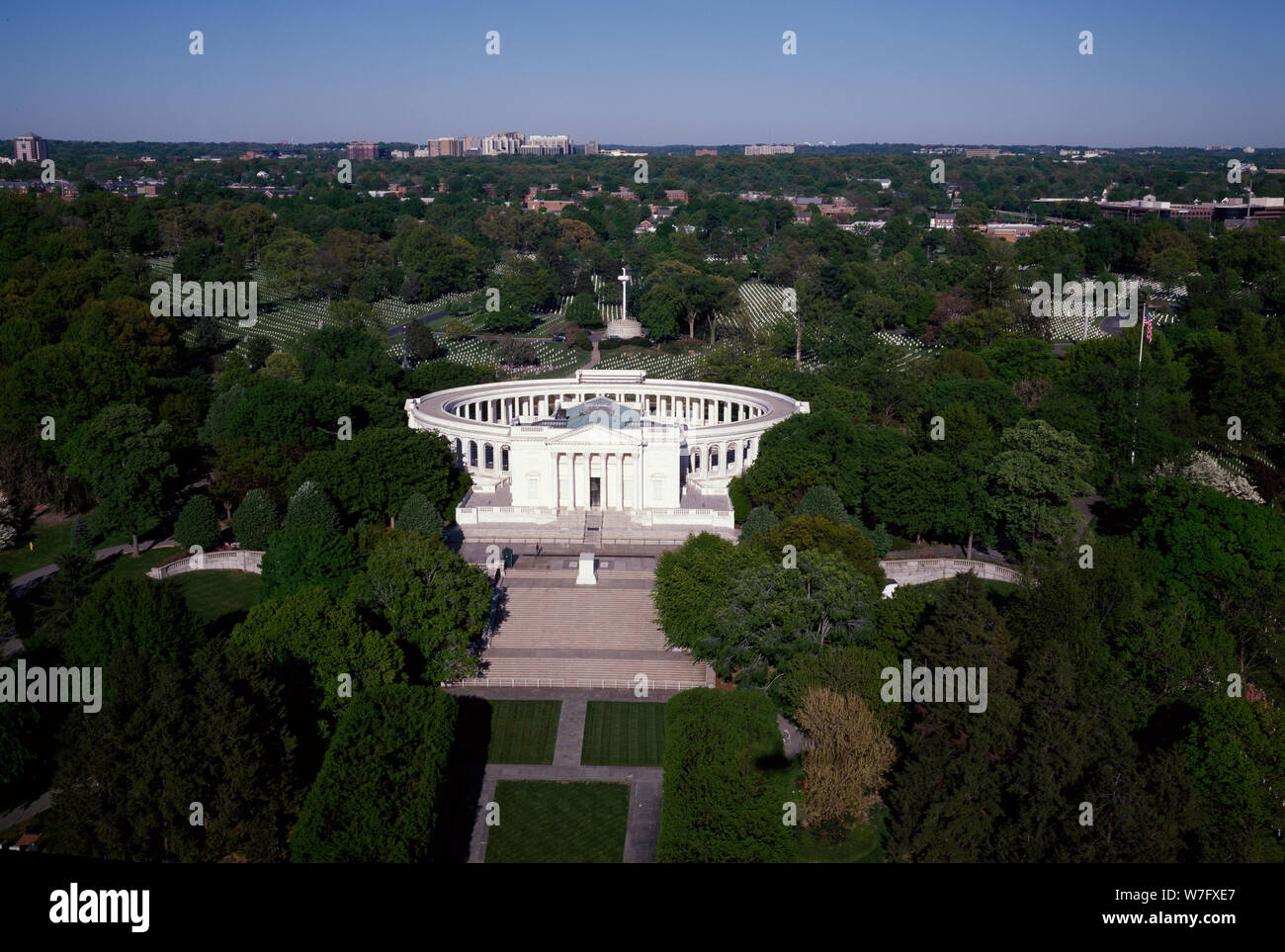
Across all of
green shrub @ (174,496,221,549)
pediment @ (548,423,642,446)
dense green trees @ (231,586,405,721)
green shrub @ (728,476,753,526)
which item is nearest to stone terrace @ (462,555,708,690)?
dense green trees @ (231,586,405,721)

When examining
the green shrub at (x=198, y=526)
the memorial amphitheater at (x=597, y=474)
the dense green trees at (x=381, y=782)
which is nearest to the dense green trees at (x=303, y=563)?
the dense green trees at (x=381, y=782)

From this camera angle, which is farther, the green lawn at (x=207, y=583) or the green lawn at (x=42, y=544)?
the green lawn at (x=42, y=544)

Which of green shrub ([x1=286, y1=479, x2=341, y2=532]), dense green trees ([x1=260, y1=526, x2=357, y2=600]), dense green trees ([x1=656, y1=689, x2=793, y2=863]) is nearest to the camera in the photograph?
dense green trees ([x1=656, y1=689, x2=793, y2=863])

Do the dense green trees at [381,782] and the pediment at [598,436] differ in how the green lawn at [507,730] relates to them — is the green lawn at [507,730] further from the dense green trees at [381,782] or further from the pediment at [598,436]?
the pediment at [598,436]

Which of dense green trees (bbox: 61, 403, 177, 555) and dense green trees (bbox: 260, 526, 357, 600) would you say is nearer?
dense green trees (bbox: 260, 526, 357, 600)

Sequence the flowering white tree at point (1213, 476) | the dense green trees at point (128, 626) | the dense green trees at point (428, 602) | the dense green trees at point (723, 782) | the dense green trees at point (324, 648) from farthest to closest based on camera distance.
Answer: the flowering white tree at point (1213, 476) < the dense green trees at point (428, 602) < the dense green trees at point (128, 626) < the dense green trees at point (324, 648) < the dense green trees at point (723, 782)

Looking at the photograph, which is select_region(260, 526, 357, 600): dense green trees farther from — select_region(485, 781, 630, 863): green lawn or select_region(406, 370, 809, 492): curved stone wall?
select_region(406, 370, 809, 492): curved stone wall
